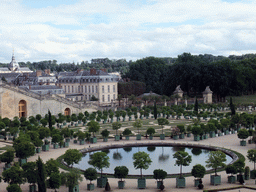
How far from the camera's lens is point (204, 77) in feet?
318

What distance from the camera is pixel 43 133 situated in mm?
44469

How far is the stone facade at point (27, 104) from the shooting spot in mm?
71500

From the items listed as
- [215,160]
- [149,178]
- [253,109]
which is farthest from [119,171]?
[253,109]

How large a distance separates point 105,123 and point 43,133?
2183cm

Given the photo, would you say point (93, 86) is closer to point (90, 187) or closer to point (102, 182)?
point (102, 182)

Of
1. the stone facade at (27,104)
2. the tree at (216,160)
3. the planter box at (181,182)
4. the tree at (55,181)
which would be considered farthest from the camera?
the stone facade at (27,104)

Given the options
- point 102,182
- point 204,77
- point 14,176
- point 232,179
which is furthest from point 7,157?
point 204,77

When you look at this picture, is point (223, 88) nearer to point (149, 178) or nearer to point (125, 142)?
point (125, 142)

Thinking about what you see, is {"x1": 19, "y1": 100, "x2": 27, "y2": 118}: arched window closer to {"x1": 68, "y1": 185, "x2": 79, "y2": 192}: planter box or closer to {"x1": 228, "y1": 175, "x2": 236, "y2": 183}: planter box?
{"x1": 68, "y1": 185, "x2": 79, "y2": 192}: planter box

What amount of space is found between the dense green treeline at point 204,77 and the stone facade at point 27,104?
3440 centimetres

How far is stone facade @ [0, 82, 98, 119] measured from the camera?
71500mm

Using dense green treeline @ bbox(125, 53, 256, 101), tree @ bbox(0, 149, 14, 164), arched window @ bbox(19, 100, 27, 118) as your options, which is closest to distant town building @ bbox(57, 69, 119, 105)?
dense green treeline @ bbox(125, 53, 256, 101)

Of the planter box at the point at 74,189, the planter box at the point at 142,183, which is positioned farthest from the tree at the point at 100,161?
the planter box at the point at 142,183

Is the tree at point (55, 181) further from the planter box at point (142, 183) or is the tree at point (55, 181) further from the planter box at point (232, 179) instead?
the planter box at point (232, 179)
